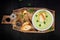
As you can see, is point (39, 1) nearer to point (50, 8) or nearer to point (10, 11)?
point (50, 8)

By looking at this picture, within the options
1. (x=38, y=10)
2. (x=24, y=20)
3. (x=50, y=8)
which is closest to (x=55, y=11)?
(x=50, y=8)

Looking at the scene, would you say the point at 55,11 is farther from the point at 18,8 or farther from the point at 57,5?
the point at 18,8

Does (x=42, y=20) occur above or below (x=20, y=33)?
above

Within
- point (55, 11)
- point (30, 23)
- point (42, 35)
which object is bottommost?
point (42, 35)

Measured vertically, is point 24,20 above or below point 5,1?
below
